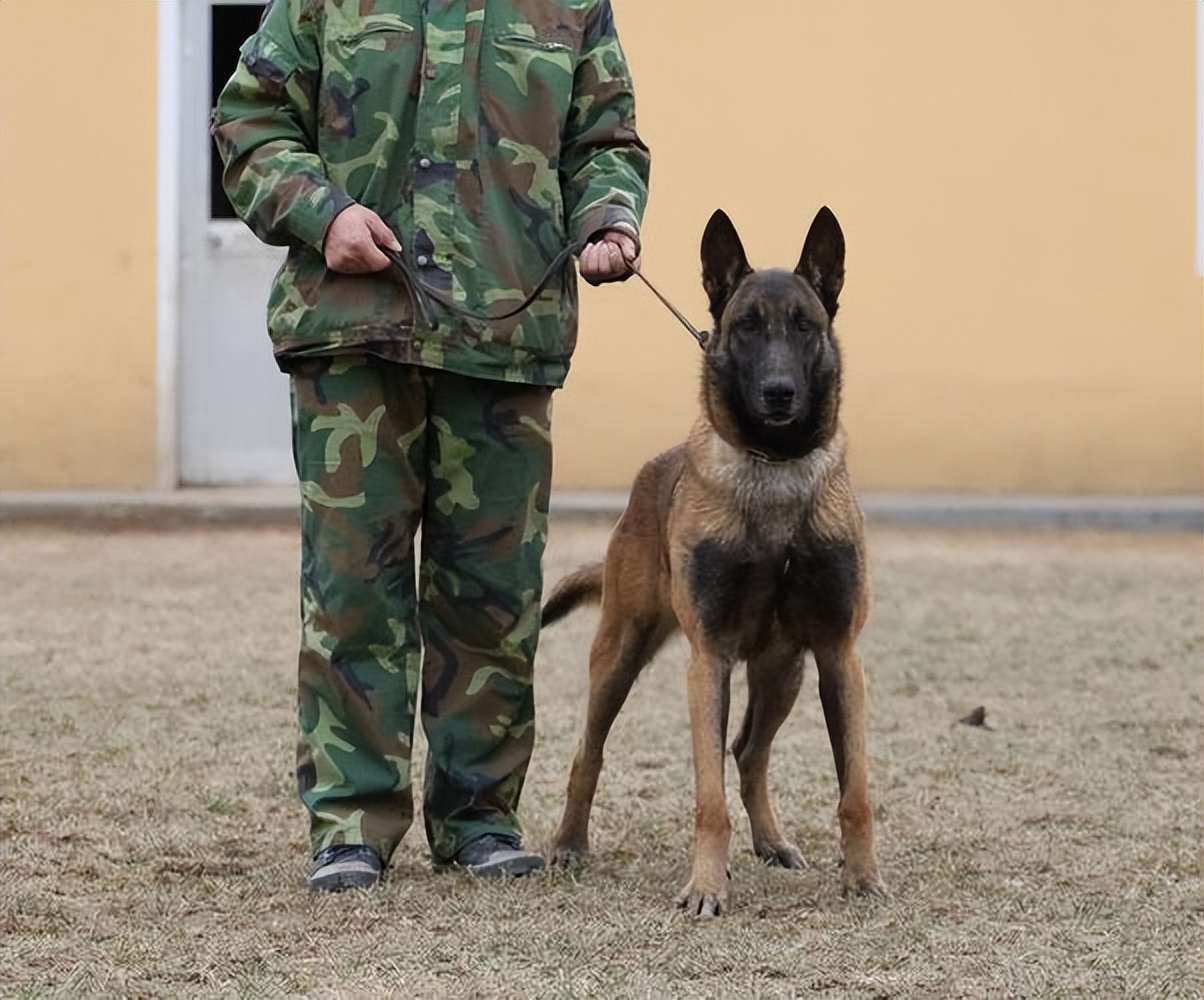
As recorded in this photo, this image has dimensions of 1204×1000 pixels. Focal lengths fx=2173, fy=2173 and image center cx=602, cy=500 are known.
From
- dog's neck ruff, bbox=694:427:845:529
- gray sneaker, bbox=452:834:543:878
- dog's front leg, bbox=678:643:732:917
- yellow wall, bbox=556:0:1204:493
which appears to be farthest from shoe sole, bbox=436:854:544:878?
yellow wall, bbox=556:0:1204:493

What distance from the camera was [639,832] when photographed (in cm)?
505

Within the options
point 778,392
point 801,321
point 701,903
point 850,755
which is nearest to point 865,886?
point 850,755

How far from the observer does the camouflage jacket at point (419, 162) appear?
4.29m

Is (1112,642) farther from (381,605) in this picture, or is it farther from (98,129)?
(98,129)

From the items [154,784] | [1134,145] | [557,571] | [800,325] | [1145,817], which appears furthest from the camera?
[1134,145]

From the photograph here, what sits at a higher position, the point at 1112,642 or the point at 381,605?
the point at 381,605

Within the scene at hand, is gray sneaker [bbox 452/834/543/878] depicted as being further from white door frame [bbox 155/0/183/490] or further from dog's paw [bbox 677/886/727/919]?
white door frame [bbox 155/0/183/490]

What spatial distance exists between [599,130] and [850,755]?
139cm

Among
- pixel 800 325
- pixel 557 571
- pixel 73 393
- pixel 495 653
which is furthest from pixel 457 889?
pixel 73 393

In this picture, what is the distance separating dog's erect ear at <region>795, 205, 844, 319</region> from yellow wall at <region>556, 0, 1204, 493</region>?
306 inches

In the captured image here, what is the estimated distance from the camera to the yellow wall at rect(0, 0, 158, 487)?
1255 centimetres

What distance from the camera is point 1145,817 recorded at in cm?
518

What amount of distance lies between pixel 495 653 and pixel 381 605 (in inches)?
10.8

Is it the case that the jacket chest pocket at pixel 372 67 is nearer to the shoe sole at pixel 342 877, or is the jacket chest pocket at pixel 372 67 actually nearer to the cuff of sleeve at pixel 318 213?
the cuff of sleeve at pixel 318 213
